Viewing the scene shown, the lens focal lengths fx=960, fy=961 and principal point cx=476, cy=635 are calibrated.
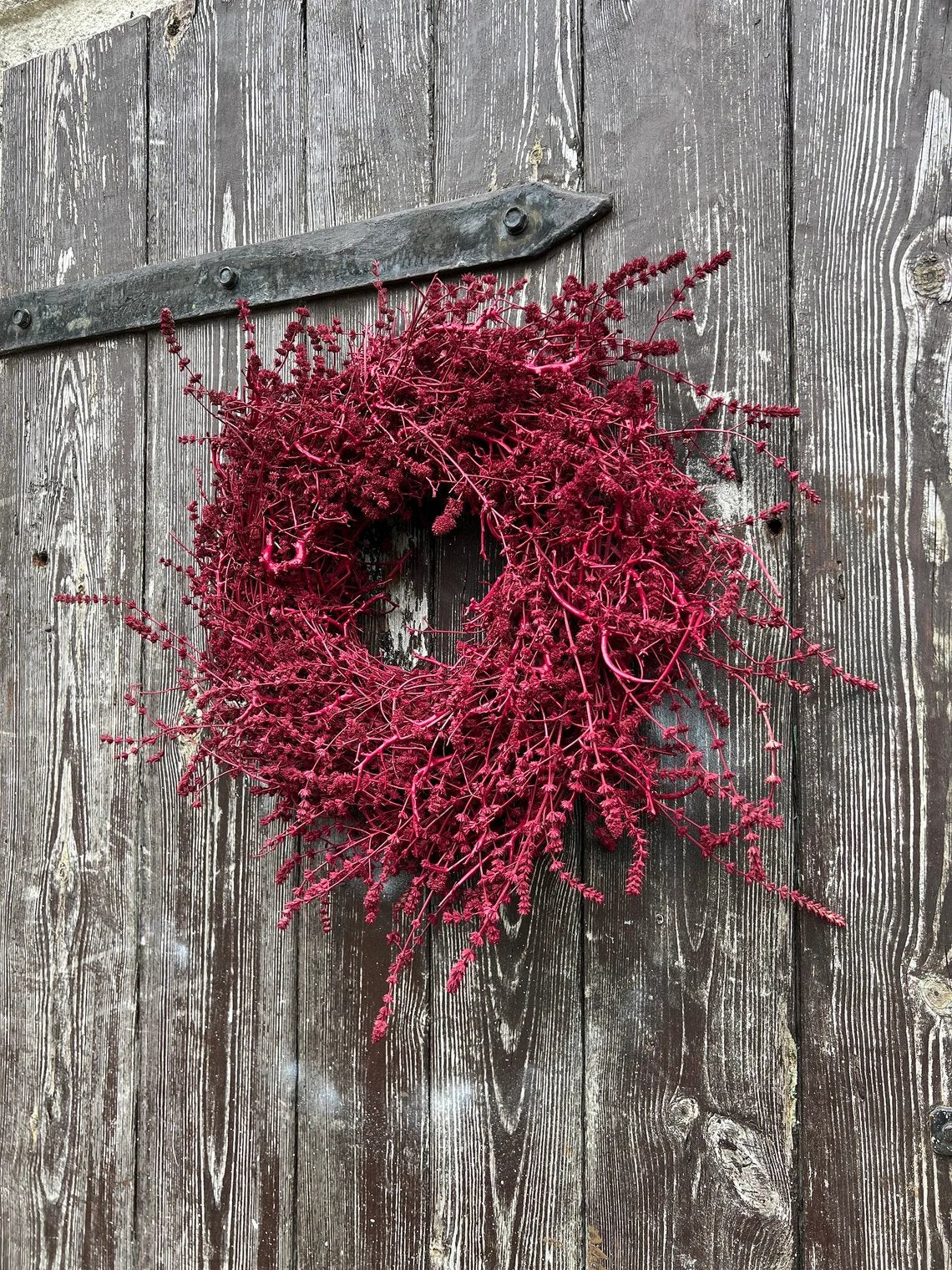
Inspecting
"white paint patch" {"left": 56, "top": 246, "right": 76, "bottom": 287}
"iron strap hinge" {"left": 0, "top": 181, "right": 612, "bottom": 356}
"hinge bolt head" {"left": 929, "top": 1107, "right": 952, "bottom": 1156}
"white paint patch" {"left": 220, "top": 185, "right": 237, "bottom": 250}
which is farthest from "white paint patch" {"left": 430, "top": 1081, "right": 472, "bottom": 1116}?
"white paint patch" {"left": 56, "top": 246, "right": 76, "bottom": 287}

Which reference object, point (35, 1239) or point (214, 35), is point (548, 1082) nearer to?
point (35, 1239)

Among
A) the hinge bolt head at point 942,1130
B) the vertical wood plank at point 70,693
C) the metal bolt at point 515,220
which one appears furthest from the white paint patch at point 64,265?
the hinge bolt head at point 942,1130

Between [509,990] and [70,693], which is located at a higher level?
[70,693]

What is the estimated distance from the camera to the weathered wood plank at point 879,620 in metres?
0.90

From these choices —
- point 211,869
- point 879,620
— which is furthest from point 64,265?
point 879,620

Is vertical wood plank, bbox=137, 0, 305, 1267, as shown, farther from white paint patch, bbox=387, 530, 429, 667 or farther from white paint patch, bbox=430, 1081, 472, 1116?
white paint patch, bbox=387, 530, 429, 667

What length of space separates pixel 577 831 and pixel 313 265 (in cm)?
75

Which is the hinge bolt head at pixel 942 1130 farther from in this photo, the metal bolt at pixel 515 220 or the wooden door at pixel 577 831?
the metal bolt at pixel 515 220

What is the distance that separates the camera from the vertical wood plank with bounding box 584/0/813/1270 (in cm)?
96

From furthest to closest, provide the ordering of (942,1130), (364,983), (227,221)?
(227,221), (364,983), (942,1130)

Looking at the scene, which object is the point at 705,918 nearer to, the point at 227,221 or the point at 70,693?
the point at 70,693

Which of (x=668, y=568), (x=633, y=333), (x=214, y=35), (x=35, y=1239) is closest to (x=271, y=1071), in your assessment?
(x=35, y=1239)

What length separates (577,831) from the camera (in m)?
1.03

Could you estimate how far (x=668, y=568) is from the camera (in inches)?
35.6
